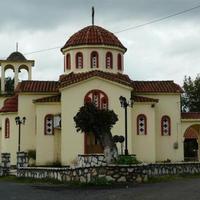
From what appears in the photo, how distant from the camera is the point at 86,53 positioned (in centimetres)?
4375

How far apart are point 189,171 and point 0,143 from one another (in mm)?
21276

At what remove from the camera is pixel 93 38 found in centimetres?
4412

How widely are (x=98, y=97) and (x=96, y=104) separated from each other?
758 mm

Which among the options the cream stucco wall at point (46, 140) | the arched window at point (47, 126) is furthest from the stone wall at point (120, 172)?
the arched window at point (47, 126)

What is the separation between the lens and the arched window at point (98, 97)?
4016 cm

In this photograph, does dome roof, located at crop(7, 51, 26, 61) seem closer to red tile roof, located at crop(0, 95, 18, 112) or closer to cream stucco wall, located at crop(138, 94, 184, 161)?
red tile roof, located at crop(0, 95, 18, 112)

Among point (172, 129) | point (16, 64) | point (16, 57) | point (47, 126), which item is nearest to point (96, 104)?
point (47, 126)

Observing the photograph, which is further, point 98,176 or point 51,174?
point 51,174

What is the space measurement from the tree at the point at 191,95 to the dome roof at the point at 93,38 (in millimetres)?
21450

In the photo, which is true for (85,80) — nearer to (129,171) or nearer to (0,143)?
(0,143)

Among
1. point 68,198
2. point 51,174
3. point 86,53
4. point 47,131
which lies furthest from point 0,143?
point 68,198

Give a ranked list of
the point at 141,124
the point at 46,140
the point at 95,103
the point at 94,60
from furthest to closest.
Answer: the point at 94,60, the point at 141,124, the point at 46,140, the point at 95,103

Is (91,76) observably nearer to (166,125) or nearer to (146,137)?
(146,137)

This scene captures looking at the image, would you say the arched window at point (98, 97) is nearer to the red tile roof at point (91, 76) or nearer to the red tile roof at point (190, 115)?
the red tile roof at point (91, 76)
